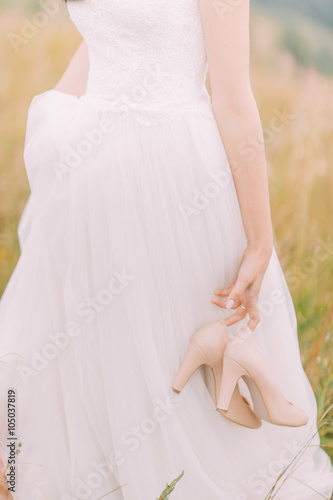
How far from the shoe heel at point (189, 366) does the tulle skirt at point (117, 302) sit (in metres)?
0.03

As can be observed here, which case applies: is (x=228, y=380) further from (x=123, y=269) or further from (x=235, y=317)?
(x=123, y=269)

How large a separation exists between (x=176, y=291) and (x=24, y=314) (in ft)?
1.31

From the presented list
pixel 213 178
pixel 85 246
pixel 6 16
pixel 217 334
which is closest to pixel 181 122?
pixel 213 178

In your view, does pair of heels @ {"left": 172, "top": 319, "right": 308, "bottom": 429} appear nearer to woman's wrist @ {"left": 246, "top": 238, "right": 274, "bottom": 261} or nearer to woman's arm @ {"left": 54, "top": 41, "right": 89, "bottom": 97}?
woman's wrist @ {"left": 246, "top": 238, "right": 274, "bottom": 261}

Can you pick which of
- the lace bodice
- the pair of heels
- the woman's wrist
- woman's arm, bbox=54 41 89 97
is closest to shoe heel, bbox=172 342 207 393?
the pair of heels

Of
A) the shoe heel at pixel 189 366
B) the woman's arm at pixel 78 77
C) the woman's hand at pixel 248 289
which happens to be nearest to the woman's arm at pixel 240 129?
the woman's hand at pixel 248 289

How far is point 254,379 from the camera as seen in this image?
52.2 inches

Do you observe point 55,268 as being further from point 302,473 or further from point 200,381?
point 302,473

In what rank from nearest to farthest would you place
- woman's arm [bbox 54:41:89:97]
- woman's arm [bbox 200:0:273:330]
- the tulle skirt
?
woman's arm [bbox 200:0:273:330] < the tulle skirt < woman's arm [bbox 54:41:89:97]

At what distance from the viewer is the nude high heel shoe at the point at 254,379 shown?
130cm

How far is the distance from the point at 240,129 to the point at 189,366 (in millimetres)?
556

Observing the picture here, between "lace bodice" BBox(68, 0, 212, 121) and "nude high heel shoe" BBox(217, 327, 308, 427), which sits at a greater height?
"lace bodice" BBox(68, 0, 212, 121)

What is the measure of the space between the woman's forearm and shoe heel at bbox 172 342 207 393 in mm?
280

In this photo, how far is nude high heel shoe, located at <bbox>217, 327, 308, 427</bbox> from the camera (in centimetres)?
130
